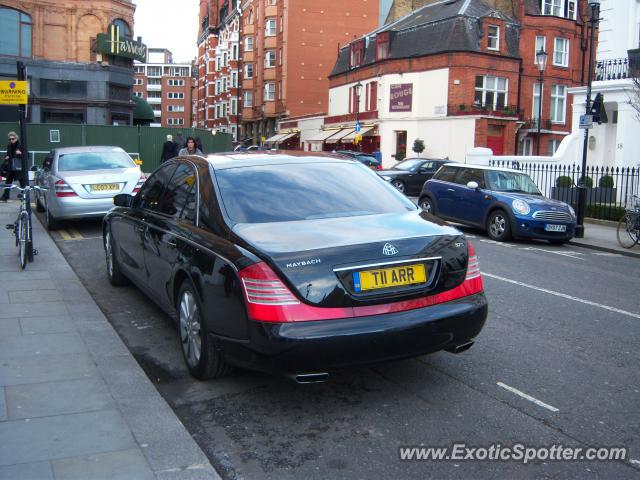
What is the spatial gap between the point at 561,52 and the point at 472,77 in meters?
7.88

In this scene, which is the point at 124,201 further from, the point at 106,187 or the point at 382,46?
the point at 382,46

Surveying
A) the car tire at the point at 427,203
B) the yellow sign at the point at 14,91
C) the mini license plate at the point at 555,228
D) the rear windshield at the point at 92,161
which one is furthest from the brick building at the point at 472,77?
the yellow sign at the point at 14,91

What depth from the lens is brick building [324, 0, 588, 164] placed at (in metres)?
41.6

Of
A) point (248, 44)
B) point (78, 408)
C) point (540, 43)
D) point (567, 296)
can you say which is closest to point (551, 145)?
point (540, 43)

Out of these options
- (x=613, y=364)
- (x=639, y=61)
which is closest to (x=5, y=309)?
(x=613, y=364)

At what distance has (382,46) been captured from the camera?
4691 cm

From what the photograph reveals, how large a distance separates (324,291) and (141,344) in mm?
2533

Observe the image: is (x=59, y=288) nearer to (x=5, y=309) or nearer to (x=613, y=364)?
(x=5, y=309)

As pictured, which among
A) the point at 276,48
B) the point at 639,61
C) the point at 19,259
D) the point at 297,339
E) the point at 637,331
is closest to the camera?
the point at 297,339

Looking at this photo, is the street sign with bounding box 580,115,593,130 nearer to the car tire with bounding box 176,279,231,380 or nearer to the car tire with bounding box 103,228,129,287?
the car tire with bounding box 103,228,129,287

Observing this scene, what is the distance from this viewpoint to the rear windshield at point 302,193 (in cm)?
486

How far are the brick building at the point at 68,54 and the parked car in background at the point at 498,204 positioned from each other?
2966 cm

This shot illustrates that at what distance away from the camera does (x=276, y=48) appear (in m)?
64.4

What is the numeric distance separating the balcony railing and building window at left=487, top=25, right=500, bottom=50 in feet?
13.3
